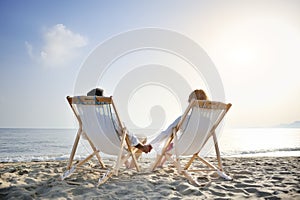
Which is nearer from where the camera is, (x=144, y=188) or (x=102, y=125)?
(x=144, y=188)

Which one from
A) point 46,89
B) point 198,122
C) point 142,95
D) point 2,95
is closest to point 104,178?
point 198,122

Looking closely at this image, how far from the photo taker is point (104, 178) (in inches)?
93.9

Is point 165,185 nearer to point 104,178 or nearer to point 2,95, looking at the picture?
point 104,178

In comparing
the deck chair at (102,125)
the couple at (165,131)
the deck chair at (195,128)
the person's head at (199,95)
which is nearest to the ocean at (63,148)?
the deck chair at (102,125)

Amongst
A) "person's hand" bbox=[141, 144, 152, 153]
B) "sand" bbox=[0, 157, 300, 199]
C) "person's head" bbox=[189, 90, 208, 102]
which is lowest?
"sand" bbox=[0, 157, 300, 199]

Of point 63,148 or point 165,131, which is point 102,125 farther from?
point 63,148

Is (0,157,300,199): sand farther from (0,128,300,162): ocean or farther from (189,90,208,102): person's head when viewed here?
Answer: (0,128,300,162): ocean

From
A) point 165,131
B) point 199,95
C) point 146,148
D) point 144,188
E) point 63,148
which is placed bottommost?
point 144,188

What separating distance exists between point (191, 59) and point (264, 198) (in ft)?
17.5

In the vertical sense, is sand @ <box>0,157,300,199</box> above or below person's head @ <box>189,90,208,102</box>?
below

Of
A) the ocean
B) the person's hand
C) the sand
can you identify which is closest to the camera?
the sand

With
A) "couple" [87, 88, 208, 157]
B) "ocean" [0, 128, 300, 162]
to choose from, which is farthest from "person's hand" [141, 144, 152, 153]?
"ocean" [0, 128, 300, 162]

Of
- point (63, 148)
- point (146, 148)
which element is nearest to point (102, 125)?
point (146, 148)

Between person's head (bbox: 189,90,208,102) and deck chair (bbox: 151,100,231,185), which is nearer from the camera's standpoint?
deck chair (bbox: 151,100,231,185)
